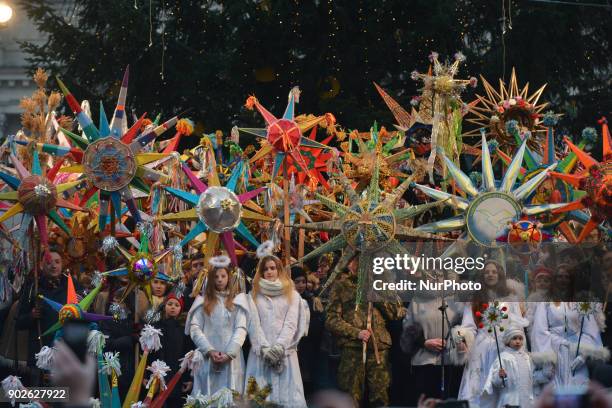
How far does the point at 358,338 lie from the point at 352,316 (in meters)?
0.28

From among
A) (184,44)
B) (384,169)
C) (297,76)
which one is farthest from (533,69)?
(384,169)

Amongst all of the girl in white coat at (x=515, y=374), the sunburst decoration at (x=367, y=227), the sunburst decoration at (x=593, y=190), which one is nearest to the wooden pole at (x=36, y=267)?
the sunburst decoration at (x=367, y=227)

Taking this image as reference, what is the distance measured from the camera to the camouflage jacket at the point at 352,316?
48.9 feet

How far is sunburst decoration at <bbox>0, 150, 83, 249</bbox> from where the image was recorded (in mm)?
16156

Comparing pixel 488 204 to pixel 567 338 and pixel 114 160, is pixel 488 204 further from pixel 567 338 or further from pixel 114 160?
pixel 114 160

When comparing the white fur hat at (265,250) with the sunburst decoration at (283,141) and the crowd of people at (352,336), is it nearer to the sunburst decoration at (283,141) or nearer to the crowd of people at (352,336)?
the crowd of people at (352,336)

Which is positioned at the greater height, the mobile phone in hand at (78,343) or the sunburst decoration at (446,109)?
the sunburst decoration at (446,109)

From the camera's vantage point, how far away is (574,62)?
26.2m

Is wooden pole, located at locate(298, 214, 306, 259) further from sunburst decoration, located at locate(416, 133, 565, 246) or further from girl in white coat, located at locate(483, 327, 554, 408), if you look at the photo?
girl in white coat, located at locate(483, 327, 554, 408)

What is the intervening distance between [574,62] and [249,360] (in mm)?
13298

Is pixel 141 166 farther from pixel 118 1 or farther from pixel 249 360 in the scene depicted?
pixel 118 1

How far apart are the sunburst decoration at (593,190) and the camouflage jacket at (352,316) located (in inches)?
81.0

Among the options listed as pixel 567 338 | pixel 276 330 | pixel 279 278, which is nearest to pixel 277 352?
pixel 276 330

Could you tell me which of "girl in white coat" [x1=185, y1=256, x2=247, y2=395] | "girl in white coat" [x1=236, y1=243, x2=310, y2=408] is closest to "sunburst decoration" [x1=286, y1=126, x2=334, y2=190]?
"girl in white coat" [x1=236, y1=243, x2=310, y2=408]
